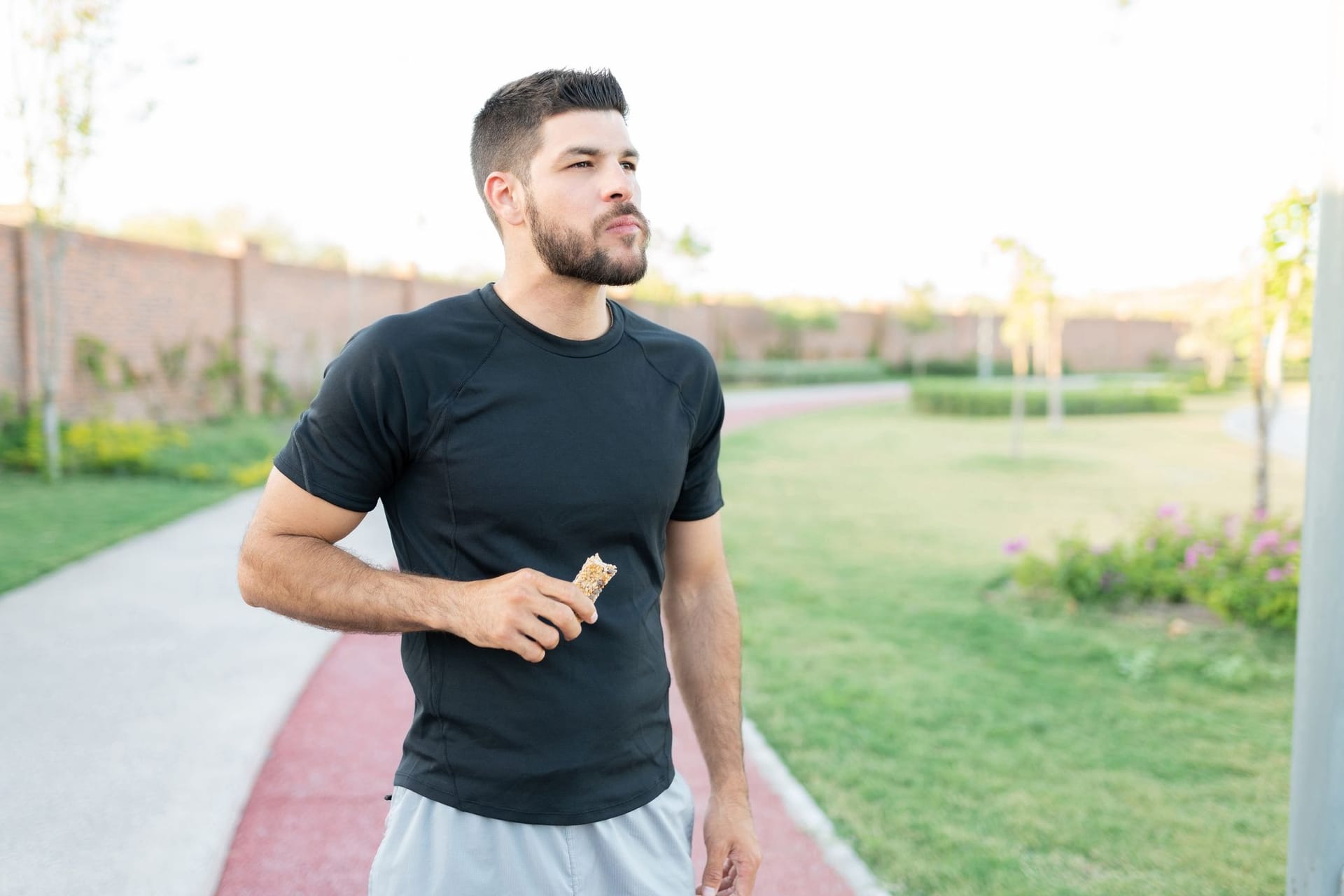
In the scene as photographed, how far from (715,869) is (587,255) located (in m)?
1.06

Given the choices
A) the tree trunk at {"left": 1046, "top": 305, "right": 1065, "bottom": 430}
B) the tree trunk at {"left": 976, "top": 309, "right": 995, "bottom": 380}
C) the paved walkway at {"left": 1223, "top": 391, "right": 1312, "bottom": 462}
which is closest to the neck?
the paved walkway at {"left": 1223, "top": 391, "right": 1312, "bottom": 462}

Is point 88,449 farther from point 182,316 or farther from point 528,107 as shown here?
point 528,107

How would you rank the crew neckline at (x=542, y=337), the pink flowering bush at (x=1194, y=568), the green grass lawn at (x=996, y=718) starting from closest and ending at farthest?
the crew neckline at (x=542, y=337) → the green grass lawn at (x=996, y=718) → the pink flowering bush at (x=1194, y=568)

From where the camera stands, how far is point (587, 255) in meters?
1.73

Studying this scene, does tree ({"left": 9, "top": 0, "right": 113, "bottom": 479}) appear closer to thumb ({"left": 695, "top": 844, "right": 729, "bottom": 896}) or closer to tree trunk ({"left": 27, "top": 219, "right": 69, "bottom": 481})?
tree trunk ({"left": 27, "top": 219, "right": 69, "bottom": 481})

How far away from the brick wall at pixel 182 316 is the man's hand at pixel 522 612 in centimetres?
1374

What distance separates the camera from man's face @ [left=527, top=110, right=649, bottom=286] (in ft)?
5.69

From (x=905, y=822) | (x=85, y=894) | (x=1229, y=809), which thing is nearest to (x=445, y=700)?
(x=85, y=894)

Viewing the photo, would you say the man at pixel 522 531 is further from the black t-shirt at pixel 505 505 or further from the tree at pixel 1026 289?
the tree at pixel 1026 289

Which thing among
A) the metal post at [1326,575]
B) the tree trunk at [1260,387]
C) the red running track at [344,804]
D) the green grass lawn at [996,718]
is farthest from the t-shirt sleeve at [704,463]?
the tree trunk at [1260,387]

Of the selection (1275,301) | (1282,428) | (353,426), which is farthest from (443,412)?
(1282,428)

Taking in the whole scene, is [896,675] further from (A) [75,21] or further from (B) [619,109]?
(A) [75,21]

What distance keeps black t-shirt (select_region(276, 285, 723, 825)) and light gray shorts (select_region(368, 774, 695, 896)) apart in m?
0.03

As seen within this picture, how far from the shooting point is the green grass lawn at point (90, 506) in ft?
25.7
